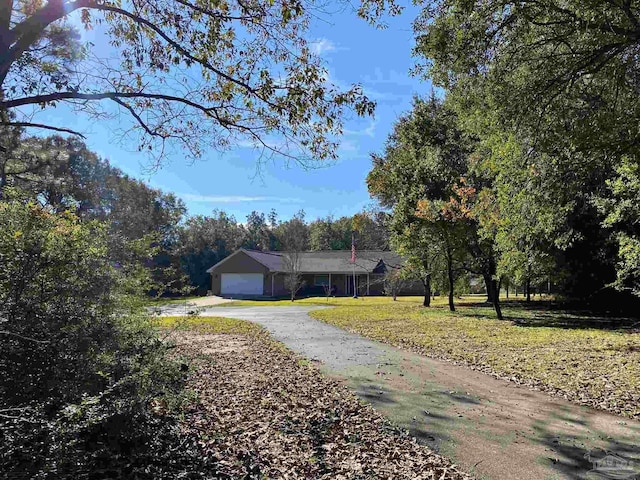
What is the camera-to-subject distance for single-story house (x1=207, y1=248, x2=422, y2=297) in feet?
145

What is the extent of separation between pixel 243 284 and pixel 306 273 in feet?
22.0

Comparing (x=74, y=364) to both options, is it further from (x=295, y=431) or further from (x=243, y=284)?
(x=243, y=284)

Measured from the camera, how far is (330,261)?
48000 millimetres

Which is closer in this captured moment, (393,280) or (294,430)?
(294,430)

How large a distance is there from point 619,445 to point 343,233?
2780 inches

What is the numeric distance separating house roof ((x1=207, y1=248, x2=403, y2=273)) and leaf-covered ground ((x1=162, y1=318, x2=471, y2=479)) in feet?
117

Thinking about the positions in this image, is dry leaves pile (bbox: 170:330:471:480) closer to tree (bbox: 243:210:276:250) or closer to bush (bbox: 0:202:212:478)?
bush (bbox: 0:202:212:478)

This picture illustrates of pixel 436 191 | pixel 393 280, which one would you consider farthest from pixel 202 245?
pixel 436 191

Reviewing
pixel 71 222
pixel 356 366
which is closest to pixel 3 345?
pixel 71 222

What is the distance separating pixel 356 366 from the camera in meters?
8.91

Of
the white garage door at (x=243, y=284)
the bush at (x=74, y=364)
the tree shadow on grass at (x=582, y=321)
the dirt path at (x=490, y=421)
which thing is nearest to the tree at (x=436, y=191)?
the tree shadow on grass at (x=582, y=321)

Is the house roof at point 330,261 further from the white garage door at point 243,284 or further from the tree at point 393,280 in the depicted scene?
the tree at point 393,280

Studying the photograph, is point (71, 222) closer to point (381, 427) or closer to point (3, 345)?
point (3, 345)

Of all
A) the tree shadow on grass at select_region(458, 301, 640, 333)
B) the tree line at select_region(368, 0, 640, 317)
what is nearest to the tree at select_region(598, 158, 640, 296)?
the tree line at select_region(368, 0, 640, 317)
